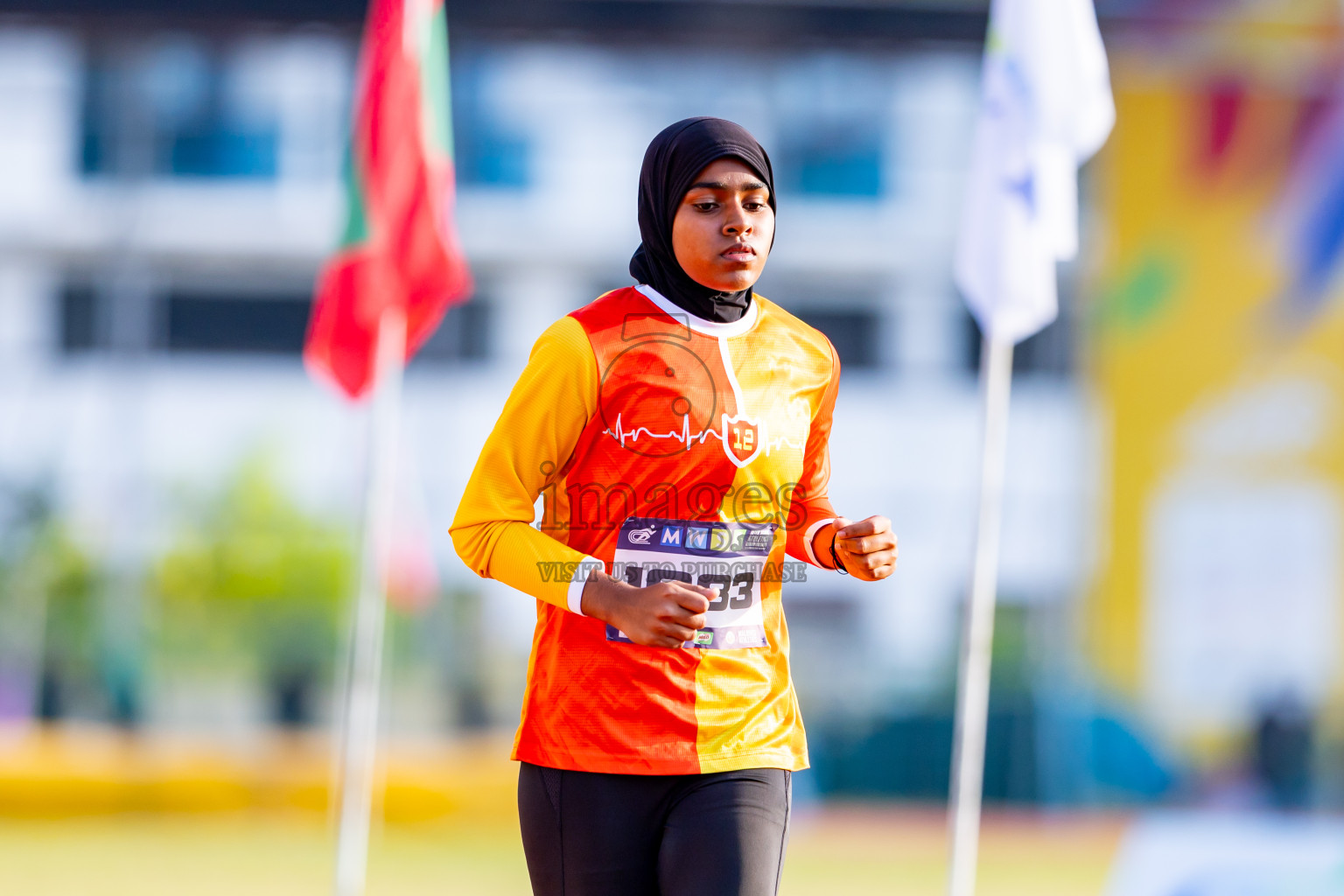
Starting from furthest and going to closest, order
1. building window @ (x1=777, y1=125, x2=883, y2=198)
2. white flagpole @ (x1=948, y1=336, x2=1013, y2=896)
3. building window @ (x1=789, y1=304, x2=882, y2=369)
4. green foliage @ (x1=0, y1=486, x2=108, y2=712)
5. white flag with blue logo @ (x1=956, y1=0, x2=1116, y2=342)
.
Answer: building window @ (x1=789, y1=304, x2=882, y2=369)
building window @ (x1=777, y1=125, x2=883, y2=198)
green foliage @ (x1=0, y1=486, x2=108, y2=712)
white flag with blue logo @ (x1=956, y1=0, x2=1116, y2=342)
white flagpole @ (x1=948, y1=336, x2=1013, y2=896)

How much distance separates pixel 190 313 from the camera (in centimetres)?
1700

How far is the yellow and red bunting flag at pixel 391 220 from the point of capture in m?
5.46

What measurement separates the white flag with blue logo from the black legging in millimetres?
2648

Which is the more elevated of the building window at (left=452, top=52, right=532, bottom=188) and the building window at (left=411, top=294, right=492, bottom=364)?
the building window at (left=452, top=52, right=532, bottom=188)

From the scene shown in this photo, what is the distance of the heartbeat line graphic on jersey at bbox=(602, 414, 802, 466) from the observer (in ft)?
6.37

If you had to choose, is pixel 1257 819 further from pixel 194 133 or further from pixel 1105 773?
pixel 194 133

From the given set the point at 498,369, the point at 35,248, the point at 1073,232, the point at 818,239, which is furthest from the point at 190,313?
the point at 1073,232

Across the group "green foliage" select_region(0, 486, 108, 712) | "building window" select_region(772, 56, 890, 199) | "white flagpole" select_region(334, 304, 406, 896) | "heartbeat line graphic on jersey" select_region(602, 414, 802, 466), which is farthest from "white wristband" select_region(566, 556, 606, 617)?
"green foliage" select_region(0, 486, 108, 712)

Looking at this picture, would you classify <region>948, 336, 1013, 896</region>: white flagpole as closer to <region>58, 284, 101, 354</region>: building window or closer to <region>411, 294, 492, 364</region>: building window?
<region>411, 294, 492, 364</region>: building window

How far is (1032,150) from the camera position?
4.34 metres

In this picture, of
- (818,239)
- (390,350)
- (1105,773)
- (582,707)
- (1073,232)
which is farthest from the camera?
(818,239)

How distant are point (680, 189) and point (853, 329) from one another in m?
14.4

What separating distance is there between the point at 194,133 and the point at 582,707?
1573 cm

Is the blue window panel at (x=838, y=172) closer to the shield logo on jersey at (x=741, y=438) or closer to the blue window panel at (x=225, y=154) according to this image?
the blue window panel at (x=225, y=154)
